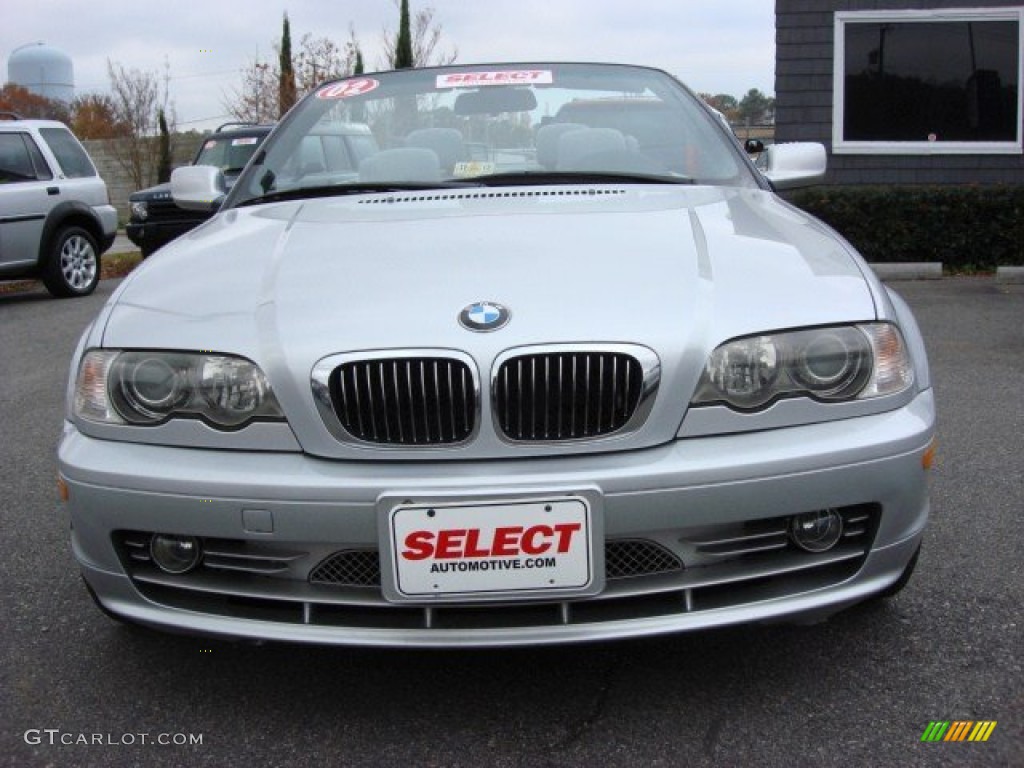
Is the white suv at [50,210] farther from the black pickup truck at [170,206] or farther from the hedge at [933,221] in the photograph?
the hedge at [933,221]

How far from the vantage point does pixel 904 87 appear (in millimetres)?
11461

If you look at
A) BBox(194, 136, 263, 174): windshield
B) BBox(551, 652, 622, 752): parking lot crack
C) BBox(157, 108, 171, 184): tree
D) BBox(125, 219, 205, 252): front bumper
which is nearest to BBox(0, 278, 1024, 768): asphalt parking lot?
BBox(551, 652, 622, 752): parking lot crack

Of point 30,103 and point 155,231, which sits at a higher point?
point 30,103

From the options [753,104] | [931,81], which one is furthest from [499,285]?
[753,104]

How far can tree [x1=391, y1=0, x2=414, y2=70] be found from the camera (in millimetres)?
23828

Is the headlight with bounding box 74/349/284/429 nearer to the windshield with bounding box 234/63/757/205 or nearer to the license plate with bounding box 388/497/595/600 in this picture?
the license plate with bounding box 388/497/595/600

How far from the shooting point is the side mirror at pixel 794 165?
146 inches

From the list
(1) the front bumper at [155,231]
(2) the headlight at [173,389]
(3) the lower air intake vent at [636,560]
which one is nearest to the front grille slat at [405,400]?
(2) the headlight at [173,389]

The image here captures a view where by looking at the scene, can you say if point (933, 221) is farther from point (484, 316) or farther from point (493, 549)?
point (493, 549)

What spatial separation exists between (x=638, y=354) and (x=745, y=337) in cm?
24

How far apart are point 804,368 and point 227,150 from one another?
13417mm

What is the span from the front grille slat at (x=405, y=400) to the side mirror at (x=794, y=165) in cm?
193

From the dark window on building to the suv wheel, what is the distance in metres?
7.92

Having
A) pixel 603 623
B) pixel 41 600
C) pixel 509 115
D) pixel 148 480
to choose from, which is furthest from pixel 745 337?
pixel 41 600
